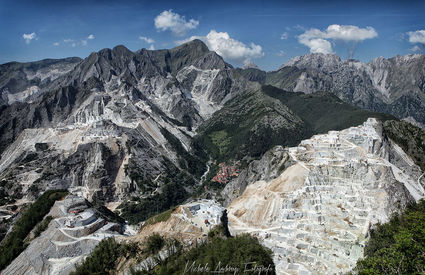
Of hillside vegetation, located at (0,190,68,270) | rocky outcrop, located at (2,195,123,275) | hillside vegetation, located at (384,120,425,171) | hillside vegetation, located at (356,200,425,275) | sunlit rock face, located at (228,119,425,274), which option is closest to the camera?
hillside vegetation, located at (356,200,425,275)

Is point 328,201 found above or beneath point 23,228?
beneath

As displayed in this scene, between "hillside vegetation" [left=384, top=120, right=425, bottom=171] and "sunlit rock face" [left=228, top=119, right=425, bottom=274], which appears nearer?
"sunlit rock face" [left=228, top=119, right=425, bottom=274]

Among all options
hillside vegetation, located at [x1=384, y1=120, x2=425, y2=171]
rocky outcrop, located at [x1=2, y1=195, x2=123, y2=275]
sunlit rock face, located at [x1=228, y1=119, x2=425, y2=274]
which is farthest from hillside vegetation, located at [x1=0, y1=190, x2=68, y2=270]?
hillside vegetation, located at [x1=384, y1=120, x2=425, y2=171]

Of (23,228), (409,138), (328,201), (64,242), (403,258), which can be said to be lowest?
(328,201)

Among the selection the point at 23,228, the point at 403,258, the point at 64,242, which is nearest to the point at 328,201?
the point at 403,258

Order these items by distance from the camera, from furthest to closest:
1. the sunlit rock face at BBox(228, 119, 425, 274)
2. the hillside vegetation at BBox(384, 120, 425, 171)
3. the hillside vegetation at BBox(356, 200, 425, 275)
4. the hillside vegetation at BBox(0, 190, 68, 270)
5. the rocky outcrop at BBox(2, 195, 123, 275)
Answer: the hillside vegetation at BBox(384, 120, 425, 171)
the hillside vegetation at BBox(0, 190, 68, 270)
the sunlit rock face at BBox(228, 119, 425, 274)
the rocky outcrop at BBox(2, 195, 123, 275)
the hillside vegetation at BBox(356, 200, 425, 275)

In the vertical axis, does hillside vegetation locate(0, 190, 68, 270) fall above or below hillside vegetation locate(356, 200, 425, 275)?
below

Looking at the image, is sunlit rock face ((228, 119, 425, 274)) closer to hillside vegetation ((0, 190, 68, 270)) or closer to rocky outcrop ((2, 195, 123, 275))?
rocky outcrop ((2, 195, 123, 275))

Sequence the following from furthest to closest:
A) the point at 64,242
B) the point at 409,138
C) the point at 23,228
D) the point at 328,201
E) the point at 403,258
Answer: the point at 409,138
the point at 328,201
the point at 23,228
the point at 64,242
the point at 403,258

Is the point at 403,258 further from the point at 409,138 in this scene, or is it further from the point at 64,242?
the point at 409,138

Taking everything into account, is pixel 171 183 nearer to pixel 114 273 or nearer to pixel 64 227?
pixel 64 227
